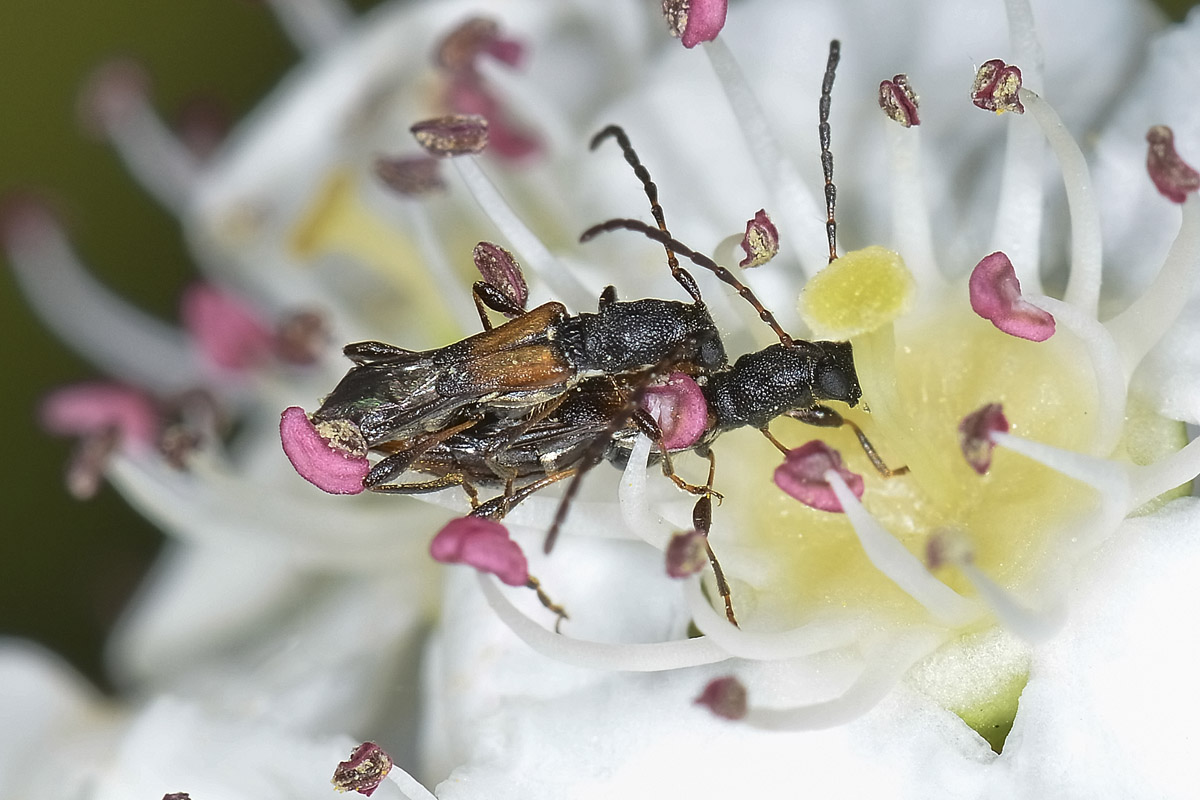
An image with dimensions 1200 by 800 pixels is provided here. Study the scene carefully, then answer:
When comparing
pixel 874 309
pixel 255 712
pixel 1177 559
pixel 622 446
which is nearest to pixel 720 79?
pixel 874 309

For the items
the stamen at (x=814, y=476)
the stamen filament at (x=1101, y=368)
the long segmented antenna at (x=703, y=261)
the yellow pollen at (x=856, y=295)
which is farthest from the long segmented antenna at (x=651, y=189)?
the stamen filament at (x=1101, y=368)

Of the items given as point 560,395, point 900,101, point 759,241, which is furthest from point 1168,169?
point 560,395

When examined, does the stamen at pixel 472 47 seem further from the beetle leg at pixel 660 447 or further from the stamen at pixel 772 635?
the stamen at pixel 772 635

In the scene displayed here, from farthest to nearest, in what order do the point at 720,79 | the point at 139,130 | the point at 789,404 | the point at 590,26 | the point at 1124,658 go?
the point at 139,130 < the point at 590,26 < the point at 720,79 < the point at 789,404 < the point at 1124,658

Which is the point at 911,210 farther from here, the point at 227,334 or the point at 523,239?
the point at 227,334

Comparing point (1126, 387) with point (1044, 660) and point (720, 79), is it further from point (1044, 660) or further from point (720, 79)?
point (720, 79)

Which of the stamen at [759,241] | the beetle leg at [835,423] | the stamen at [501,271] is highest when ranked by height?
the stamen at [501,271]
